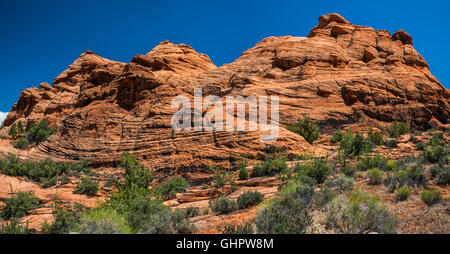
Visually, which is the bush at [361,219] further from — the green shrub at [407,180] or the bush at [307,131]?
the bush at [307,131]

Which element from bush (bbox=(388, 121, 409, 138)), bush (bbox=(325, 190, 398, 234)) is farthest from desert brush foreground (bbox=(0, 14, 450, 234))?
bush (bbox=(388, 121, 409, 138))

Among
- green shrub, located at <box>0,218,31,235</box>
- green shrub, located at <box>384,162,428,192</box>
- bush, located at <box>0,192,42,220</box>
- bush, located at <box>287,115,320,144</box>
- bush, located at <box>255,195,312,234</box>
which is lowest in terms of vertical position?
bush, located at <box>0,192,42,220</box>

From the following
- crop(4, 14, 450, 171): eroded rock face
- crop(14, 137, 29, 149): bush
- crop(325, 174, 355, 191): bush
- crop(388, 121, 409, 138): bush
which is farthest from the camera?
crop(14, 137, 29, 149): bush

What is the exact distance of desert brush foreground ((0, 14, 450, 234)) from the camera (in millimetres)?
4992

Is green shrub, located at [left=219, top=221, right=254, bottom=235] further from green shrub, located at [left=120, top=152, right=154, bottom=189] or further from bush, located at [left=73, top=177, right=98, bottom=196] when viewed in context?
bush, located at [left=73, top=177, right=98, bottom=196]

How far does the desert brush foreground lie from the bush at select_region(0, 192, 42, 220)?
51mm

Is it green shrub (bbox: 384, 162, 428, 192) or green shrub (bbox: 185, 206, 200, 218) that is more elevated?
green shrub (bbox: 384, 162, 428, 192)

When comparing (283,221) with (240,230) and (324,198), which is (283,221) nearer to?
(240,230)

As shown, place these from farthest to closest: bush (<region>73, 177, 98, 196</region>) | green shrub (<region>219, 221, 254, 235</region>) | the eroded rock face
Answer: the eroded rock face, bush (<region>73, 177, 98, 196</region>), green shrub (<region>219, 221, 254, 235</region>)

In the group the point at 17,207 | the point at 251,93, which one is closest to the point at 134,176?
the point at 17,207

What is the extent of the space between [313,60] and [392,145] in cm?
1559

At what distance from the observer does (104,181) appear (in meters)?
13.5

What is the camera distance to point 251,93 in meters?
23.0
